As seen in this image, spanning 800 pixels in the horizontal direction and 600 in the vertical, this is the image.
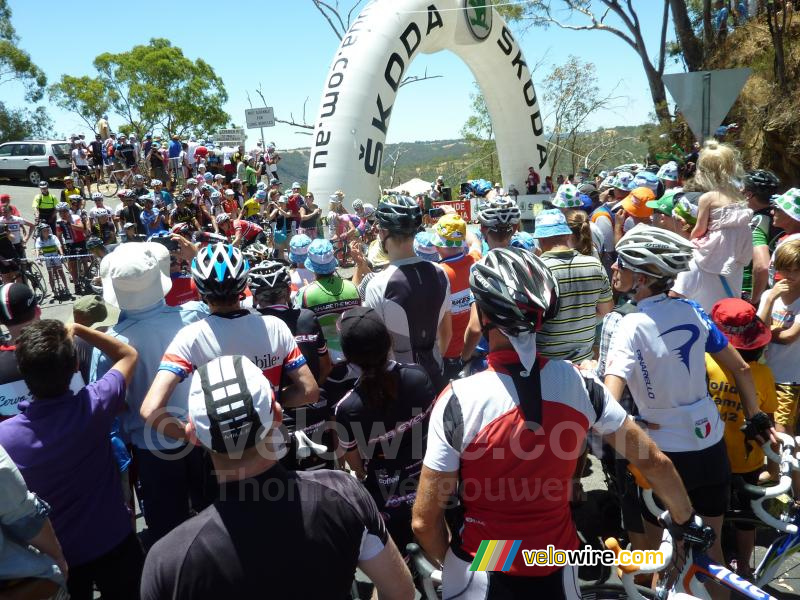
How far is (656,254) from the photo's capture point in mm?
2670

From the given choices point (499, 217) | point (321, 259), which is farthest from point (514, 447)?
point (499, 217)

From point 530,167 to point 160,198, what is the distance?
11.5 metres

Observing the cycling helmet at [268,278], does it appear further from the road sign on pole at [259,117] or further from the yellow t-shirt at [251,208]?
the road sign on pole at [259,117]

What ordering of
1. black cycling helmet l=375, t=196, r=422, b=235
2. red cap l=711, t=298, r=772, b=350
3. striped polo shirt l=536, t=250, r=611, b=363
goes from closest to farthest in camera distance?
1. red cap l=711, t=298, r=772, b=350
2. striped polo shirt l=536, t=250, r=611, b=363
3. black cycling helmet l=375, t=196, r=422, b=235

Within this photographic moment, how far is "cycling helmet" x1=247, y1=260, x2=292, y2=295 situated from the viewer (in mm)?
3396

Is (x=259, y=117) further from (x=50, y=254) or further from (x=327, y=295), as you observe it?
(x=327, y=295)

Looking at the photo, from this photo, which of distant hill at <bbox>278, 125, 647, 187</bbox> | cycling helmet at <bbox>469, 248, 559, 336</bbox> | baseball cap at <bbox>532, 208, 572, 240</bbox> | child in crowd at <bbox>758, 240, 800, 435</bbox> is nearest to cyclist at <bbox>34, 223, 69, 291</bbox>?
distant hill at <bbox>278, 125, 647, 187</bbox>

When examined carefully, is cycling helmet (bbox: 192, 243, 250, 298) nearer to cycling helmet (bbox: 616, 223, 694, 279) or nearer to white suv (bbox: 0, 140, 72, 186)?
cycling helmet (bbox: 616, 223, 694, 279)

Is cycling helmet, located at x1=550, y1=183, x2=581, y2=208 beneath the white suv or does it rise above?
beneath

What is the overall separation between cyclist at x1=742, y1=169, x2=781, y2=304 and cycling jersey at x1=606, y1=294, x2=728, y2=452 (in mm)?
2666

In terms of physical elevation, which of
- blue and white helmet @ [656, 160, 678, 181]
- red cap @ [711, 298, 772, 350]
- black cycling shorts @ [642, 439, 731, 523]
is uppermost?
blue and white helmet @ [656, 160, 678, 181]

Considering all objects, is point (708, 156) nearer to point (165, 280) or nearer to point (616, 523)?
point (616, 523)

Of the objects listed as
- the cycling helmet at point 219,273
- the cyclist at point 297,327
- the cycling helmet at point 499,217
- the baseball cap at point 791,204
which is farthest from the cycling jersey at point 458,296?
the baseball cap at point 791,204

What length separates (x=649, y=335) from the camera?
2.62m
